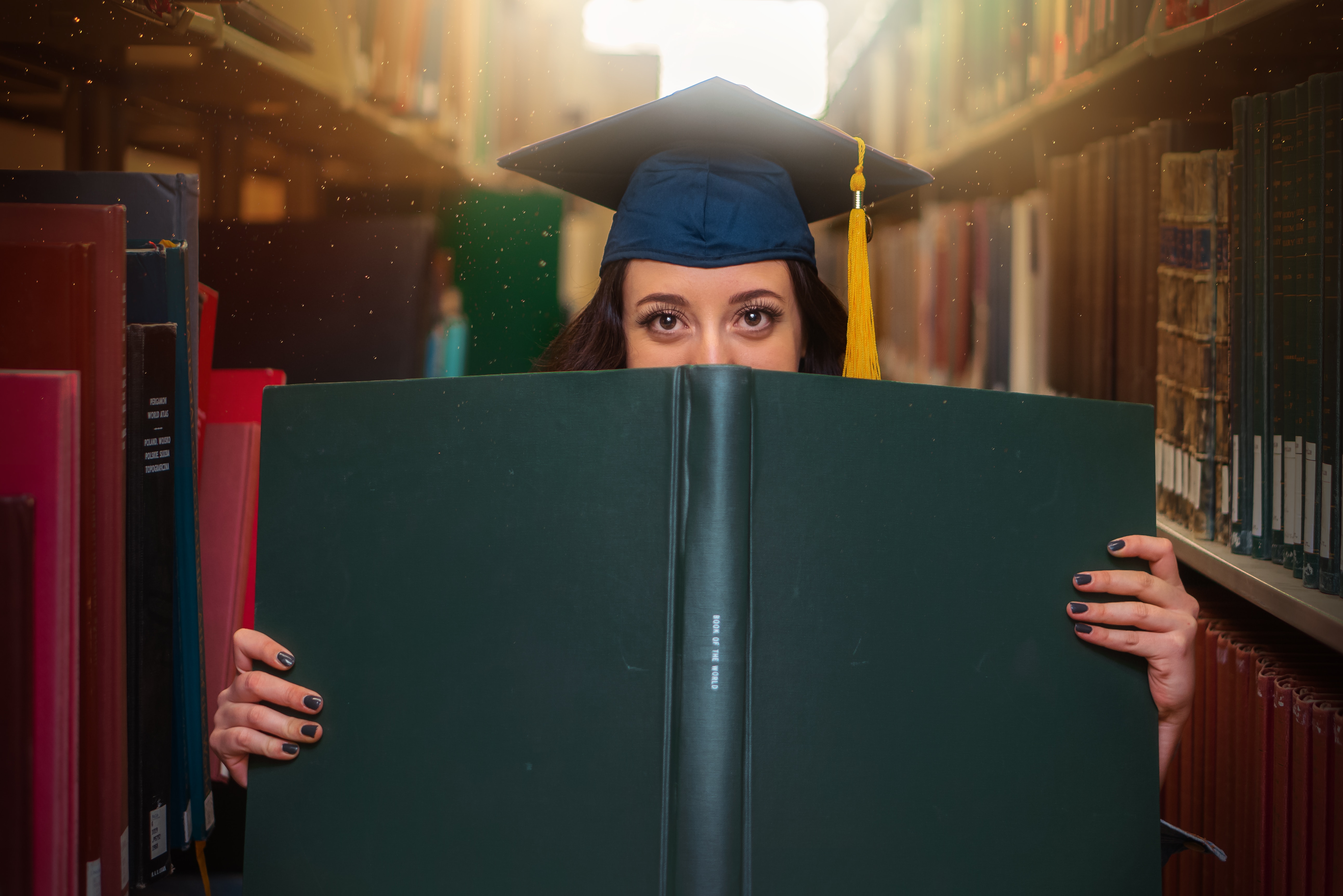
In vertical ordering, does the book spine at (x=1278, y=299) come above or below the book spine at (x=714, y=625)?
above

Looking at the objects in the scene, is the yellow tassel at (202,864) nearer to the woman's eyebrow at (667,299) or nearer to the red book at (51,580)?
the red book at (51,580)

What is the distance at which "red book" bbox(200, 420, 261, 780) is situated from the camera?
0.82 m

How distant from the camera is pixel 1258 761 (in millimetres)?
854

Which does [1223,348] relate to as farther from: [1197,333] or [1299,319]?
[1299,319]

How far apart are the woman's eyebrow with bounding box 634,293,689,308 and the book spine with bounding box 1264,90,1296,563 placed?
1.95 feet

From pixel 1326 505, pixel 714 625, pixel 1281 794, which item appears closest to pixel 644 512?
pixel 714 625

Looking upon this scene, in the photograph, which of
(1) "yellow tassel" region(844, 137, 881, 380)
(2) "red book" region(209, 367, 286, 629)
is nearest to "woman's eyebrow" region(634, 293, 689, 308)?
(1) "yellow tassel" region(844, 137, 881, 380)

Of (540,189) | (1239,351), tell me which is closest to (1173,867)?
(1239,351)

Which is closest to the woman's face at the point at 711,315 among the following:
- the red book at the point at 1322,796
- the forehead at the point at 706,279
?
the forehead at the point at 706,279

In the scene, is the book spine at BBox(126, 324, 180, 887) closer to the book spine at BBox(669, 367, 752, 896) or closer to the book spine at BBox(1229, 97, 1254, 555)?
the book spine at BBox(669, 367, 752, 896)

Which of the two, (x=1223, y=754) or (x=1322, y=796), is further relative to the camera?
(x=1223, y=754)

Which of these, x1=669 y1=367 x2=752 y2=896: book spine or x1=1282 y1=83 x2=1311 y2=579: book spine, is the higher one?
x1=1282 y1=83 x2=1311 y2=579: book spine

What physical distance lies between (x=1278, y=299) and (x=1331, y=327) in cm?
9

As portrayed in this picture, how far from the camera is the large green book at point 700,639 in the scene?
451 mm
